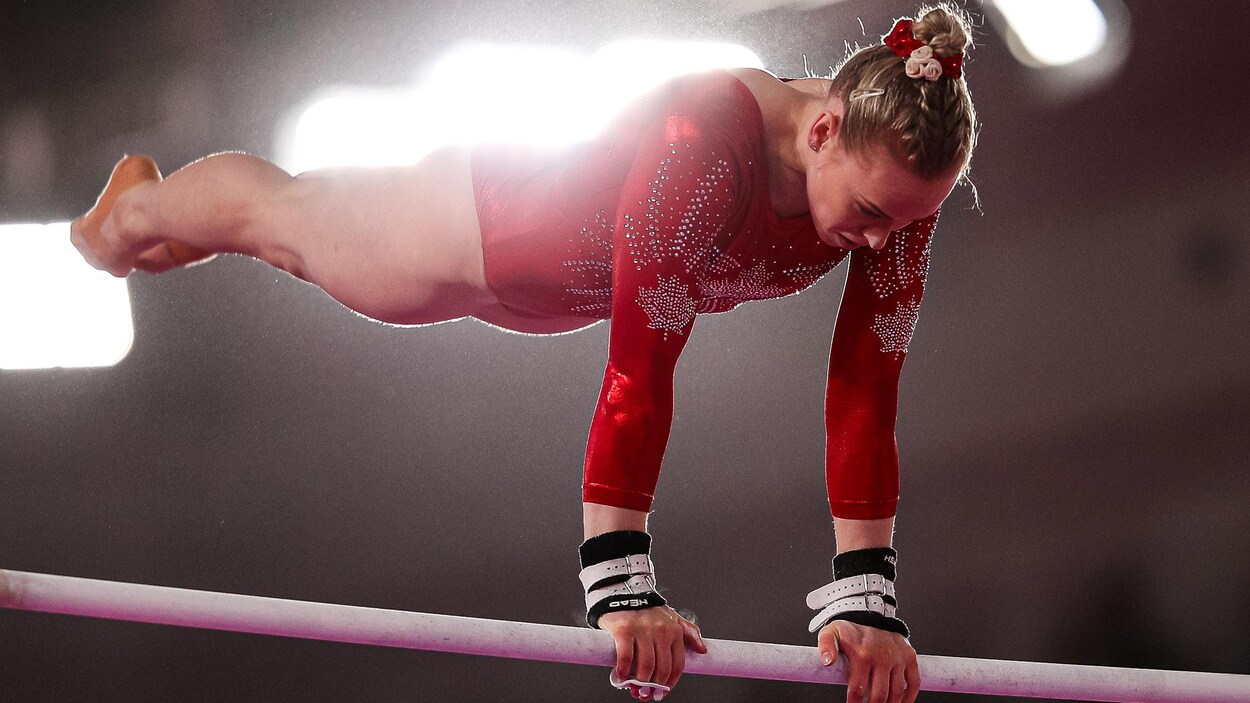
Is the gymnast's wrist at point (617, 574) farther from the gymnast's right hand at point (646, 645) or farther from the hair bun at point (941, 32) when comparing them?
the hair bun at point (941, 32)

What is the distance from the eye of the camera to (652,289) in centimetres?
96

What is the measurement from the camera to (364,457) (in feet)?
6.25

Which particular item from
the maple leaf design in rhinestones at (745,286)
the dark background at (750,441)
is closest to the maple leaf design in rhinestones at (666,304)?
the maple leaf design in rhinestones at (745,286)

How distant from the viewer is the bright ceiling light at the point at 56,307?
6.51ft

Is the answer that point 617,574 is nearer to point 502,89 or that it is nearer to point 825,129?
point 825,129

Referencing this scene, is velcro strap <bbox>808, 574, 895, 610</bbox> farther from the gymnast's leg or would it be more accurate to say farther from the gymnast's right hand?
the gymnast's leg

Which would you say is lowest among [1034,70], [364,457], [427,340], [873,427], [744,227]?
[873,427]

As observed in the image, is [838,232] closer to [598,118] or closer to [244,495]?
[598,118]

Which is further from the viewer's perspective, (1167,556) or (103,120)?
(103,120)

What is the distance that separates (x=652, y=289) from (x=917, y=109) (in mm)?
252

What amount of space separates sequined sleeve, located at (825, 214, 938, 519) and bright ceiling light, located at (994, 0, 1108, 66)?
93 centimetres

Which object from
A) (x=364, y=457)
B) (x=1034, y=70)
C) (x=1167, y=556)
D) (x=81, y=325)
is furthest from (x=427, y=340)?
(x=1167, y=556)

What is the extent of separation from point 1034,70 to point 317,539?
4.60ft

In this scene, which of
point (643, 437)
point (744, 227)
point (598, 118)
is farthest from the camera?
point (598, 118)
